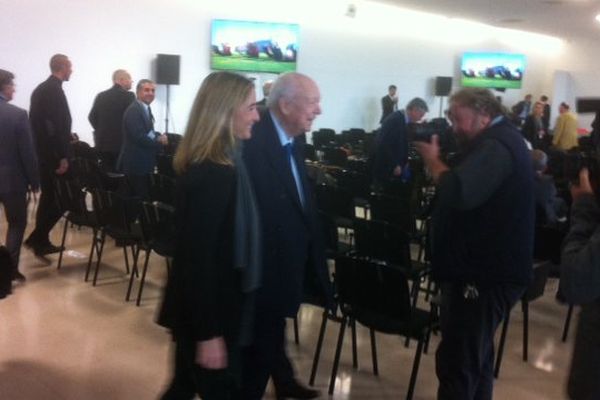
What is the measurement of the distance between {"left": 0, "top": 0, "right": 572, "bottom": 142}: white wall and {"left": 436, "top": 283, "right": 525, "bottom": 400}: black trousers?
7529 mm

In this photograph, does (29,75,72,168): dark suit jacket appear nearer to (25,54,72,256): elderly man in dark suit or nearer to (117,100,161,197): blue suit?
(25,54,72,256): elderly man in dark suit

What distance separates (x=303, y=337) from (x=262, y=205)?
1.89 metres

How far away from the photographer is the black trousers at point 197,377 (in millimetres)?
1892

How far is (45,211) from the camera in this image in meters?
5.48

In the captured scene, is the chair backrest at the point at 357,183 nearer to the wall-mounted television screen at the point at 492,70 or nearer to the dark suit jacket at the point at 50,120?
the dark suit jacket at the point at 50,120

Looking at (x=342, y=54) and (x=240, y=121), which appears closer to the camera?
(x=240, y=121)

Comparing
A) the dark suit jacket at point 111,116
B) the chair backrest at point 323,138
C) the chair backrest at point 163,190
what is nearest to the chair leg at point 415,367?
the chair backrest at point 163,190

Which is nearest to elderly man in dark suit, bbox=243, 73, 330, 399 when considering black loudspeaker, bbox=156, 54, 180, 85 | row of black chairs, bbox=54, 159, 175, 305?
row of black chairs, bbox=54, 159, 175, 305

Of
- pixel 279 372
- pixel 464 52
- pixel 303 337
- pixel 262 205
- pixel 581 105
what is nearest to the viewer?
pixel 581 105

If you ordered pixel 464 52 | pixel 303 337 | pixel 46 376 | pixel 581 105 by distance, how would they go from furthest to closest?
pixel 464 52 → pixel 303 337 → pixel 46 376 → pixel 581 105

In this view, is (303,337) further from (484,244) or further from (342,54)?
(342,54)

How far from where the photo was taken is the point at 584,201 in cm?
174

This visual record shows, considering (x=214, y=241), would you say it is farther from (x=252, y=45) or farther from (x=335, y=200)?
(x=252, y=45)

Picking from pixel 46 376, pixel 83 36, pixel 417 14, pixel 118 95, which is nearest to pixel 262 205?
pixel 46 376
